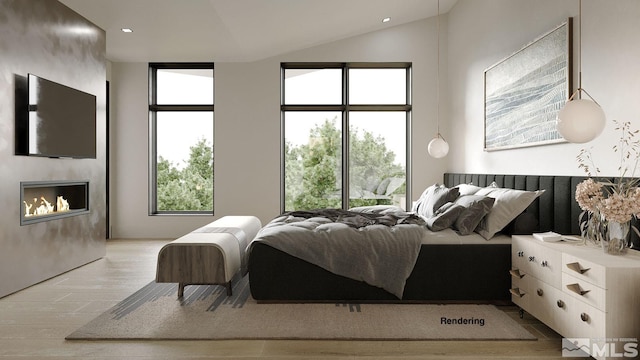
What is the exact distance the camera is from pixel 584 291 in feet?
7.19

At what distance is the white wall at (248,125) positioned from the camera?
20.1ft

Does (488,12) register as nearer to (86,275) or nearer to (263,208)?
(263,208)

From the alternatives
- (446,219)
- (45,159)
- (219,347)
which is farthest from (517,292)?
(45,159)

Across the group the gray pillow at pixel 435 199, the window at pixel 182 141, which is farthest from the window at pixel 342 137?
the gray pillow at pixel 435 199

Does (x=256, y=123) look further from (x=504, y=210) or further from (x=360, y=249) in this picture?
(x=504, y=210)

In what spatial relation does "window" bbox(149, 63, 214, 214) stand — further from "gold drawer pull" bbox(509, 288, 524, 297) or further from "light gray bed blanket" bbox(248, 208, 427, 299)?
"gold drawer pull" bbox(509, 288, 524, 297)

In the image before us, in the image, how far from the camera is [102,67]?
492cm

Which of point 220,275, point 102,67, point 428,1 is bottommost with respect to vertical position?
point 220,275

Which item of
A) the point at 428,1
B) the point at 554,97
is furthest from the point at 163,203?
the point at 554,97

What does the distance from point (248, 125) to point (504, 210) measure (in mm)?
4027

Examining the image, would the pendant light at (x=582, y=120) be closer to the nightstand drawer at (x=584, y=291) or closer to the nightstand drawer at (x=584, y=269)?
the nightstand drawer at (x=584, y=269)

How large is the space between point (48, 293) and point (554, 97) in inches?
180

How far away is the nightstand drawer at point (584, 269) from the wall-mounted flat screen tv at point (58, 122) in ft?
13.9

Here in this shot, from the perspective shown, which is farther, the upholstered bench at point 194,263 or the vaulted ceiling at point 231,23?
the vaulted ceiling at point 231,23
